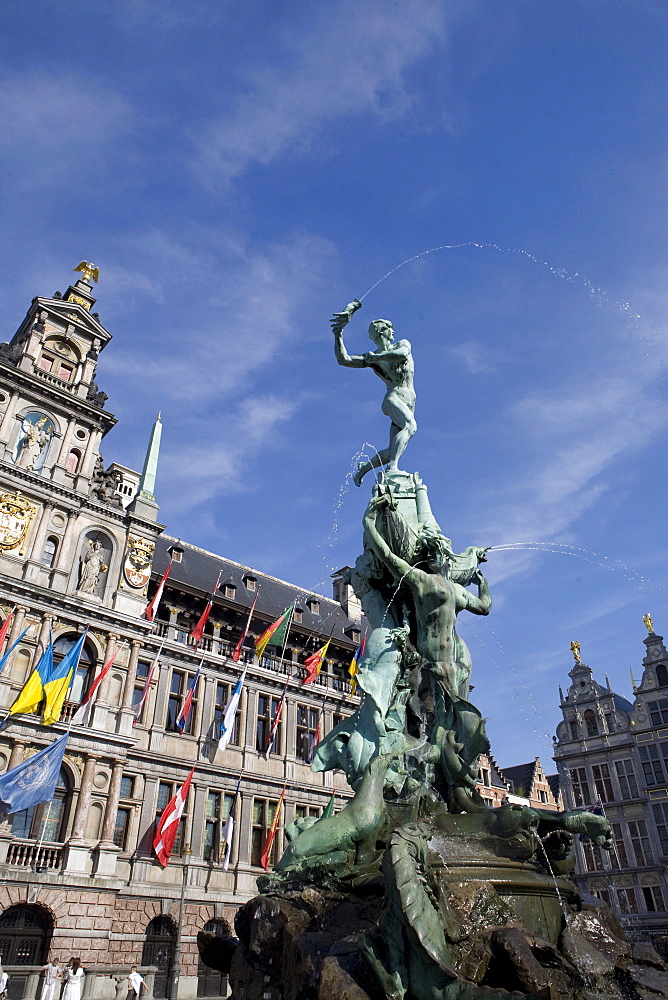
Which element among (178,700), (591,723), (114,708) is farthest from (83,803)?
(591,723)

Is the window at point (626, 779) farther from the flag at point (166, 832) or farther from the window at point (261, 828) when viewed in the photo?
the flag at point (166, 832)

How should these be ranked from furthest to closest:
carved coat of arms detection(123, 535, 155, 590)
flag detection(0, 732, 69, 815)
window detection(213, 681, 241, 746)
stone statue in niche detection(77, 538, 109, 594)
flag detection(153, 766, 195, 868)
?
window detection(213, 681, 241, 746)
carved coat of arms detection(123, 535, 155, 590)
stone statue in niche detection(77, 538, 109, 594)
flag detection(153, 766, 195, 868)
flag detection(0, 732, 69, 815)

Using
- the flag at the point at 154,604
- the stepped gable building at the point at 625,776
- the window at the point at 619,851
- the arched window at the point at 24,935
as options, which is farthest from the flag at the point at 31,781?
the window at the point at 619,851

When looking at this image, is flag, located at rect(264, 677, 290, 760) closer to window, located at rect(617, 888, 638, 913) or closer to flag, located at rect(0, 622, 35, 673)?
flag, located at rect(0, 622, 35, 673)

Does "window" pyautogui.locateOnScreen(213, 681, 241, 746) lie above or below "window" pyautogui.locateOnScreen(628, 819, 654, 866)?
above

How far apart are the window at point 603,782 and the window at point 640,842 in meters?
2.03

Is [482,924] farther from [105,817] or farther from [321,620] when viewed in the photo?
[321,620]

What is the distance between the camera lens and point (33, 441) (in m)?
28.0

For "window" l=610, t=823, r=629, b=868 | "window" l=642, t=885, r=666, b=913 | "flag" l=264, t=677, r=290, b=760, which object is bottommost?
"window" l=642, t=885, r=666, b=913

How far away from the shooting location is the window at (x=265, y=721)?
30.7 meters

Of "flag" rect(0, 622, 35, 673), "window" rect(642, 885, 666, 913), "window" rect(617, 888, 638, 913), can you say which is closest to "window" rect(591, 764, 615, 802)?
"window" rect(617, 888, 638, 913)

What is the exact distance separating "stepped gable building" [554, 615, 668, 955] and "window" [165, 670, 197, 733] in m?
22.0

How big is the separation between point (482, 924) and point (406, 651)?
445 centimetres

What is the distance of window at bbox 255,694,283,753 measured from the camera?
30672 mm
